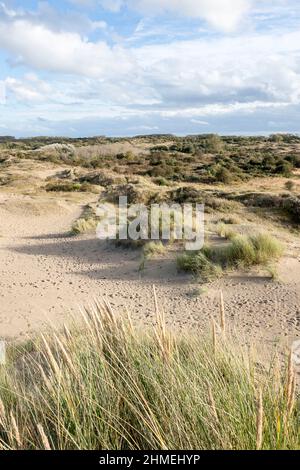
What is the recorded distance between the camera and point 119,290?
889 centimetres

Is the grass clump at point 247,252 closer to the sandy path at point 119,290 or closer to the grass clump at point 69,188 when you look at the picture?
the sandy path at point 119,290

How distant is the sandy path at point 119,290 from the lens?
6.92 m

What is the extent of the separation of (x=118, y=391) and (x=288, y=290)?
5791mm

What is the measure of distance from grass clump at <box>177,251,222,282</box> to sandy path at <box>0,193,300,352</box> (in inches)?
8.6

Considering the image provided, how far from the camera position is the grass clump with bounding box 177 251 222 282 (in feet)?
28.8

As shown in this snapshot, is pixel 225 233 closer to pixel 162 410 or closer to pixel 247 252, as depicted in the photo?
pixel 247 252

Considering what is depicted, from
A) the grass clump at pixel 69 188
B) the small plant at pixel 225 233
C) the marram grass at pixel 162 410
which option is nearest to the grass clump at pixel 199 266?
the small plant at pixel 225 233

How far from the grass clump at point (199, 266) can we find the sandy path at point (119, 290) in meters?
0.22

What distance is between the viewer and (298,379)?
4.72 metres

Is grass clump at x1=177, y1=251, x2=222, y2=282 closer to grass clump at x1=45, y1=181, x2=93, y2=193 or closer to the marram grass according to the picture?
the marram grass

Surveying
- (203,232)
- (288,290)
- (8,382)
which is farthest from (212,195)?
(8,382)

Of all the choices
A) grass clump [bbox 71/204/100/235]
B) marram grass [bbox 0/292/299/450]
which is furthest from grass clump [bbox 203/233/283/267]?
marram grass [bbox 0/292/299/450]

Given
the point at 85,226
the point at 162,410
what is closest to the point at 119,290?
the point at 85,226
